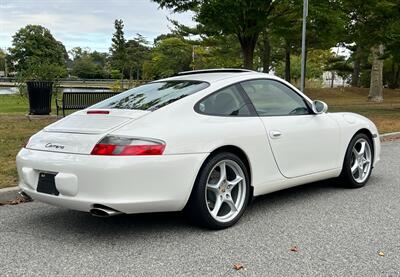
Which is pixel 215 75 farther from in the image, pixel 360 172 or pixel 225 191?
pixel 360 172

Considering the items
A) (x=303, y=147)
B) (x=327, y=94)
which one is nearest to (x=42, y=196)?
(x=303, y=147)

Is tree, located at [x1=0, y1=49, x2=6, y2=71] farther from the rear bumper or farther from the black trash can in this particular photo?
the rear bumper

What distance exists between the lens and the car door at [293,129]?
502cm

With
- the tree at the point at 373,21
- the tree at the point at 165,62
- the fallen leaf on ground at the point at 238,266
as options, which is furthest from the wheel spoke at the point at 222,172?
the tree at the point at 165,62

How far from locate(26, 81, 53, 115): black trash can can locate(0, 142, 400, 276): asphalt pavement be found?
30.6 feet

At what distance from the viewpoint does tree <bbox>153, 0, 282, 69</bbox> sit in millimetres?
15219

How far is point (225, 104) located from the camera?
4762mm

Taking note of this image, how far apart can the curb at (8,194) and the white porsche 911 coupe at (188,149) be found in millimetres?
1209

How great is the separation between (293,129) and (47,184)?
249 centimetres

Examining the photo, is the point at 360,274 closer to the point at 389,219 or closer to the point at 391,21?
the point at 389,219

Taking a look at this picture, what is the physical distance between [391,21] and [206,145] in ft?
47.5

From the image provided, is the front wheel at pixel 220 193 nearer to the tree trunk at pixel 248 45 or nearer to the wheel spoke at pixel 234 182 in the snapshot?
the wheel spoke at pixel 234 182

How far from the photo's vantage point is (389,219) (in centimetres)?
480

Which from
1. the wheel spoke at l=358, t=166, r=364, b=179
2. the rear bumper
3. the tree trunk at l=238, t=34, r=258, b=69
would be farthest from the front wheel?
the tree trunk at l=238, t=34, r=258, b=69
